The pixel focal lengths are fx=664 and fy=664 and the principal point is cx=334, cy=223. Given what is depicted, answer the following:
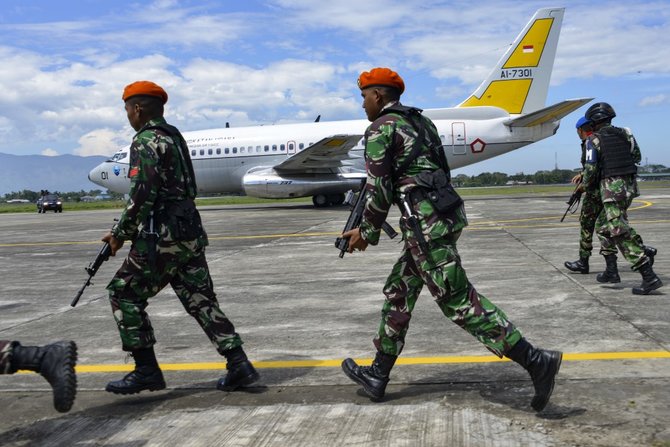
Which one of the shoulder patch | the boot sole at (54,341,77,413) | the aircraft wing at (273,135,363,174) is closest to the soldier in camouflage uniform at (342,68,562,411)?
the boot sole at (54,341,77,413)

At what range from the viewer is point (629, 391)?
379 cm

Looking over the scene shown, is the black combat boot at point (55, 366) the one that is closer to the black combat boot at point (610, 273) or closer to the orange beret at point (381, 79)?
the orange beret at point (381, 79)

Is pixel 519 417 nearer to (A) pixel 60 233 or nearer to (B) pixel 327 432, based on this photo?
(B) pixel 327 432

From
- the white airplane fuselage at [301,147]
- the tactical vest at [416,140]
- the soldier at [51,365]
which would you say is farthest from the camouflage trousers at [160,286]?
the white airplane fuselage at [301,147]

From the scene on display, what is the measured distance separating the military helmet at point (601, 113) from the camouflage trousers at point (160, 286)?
15.8 ft

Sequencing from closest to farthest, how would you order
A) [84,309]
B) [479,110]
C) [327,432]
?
[327,432]
[84,309]
[479,110]

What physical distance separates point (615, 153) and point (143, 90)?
4.98 meters

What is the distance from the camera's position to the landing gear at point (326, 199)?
1066 inches

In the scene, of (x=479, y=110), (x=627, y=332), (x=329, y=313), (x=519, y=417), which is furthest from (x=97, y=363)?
(x=479, y=110)

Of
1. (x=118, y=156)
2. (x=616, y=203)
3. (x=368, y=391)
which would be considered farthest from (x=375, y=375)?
(x=118, y=156)

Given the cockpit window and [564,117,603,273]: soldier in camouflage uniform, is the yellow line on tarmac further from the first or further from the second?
the cockpit window

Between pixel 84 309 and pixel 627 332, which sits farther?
pixel 84 309

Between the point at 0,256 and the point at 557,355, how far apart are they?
1238 centimetres

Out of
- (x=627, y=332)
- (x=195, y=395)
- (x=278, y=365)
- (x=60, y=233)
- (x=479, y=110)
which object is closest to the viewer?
(x=195, y=395)
